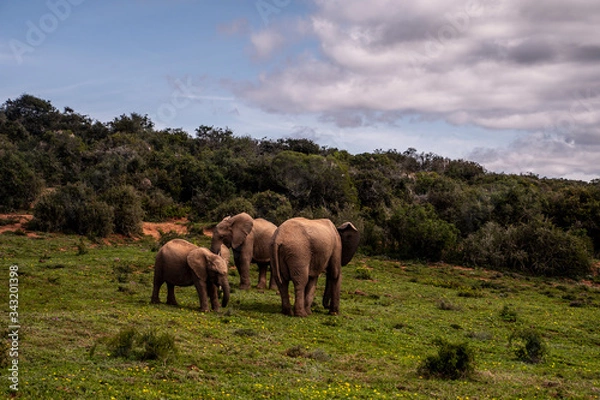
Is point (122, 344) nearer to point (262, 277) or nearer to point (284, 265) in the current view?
point (284, 265)

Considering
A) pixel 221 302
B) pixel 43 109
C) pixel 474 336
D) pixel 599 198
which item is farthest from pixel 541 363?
pixel 43 109

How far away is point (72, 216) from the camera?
128 feet

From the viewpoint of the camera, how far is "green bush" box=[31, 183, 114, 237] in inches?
1500

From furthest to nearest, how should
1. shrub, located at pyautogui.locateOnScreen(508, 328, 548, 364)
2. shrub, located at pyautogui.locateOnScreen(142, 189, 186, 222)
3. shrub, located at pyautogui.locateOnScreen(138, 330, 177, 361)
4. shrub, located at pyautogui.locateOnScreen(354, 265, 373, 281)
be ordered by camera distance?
shrub, located at pyautogui.locateOnScreen(142, 189, 186, 222), shrub, located at pyautogui.locateOnScreen(354, 265, 373, 281), shrub, located at pyautogui.locateOnScreen(508, 328, 548, 364), shrub, located at pyautogui.locateOnScreen(138, 330, 177, 361)

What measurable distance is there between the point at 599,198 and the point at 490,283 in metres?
21.2

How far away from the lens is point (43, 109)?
284 ft

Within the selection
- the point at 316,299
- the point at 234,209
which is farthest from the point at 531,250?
the point at 316,299

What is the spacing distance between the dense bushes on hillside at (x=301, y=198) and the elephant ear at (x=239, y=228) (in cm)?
1800

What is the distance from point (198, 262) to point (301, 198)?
36.5m

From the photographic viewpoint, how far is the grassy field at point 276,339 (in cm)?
1050

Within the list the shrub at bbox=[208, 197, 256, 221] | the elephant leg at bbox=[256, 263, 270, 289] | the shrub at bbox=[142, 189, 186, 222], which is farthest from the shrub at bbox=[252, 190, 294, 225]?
the elephant leg at bbox=[256, 263, 270, 289]

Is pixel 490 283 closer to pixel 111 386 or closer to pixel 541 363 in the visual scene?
pixel 541 363

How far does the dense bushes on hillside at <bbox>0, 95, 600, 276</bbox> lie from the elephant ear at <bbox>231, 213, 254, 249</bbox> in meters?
18.0

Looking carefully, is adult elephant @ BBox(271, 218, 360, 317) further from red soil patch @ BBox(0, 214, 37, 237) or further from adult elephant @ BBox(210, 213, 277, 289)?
red soil patch @ BBox(0, 214, 37, 237)
